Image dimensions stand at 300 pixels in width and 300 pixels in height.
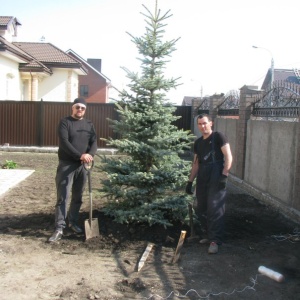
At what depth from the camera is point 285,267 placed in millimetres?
4758

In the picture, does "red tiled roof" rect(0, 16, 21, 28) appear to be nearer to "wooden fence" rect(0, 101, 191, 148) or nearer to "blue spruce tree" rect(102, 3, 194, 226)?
"wooden fence" rect(0, 101, 191, 148)

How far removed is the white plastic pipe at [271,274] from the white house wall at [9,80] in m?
16.6

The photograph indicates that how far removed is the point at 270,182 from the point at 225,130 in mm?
3887

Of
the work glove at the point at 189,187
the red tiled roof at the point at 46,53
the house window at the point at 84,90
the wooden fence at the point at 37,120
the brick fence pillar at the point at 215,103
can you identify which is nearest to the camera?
the work glove at the point at 189,187

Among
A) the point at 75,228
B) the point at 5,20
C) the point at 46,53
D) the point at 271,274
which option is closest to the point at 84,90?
the point at 46,53

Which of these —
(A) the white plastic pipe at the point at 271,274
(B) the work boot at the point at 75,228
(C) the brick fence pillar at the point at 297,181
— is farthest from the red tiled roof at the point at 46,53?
(A) the white plastic pipe at the point at 271,274

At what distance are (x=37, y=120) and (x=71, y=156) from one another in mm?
12400

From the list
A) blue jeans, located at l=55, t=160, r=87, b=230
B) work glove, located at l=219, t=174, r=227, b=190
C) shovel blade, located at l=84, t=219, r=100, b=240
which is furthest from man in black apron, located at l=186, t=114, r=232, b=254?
blue jeans, located at l=55, t=160, r=87, b=230

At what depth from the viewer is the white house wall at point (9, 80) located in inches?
744

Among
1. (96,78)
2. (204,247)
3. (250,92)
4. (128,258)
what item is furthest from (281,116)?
(96,78)

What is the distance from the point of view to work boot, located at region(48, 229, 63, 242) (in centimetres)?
548

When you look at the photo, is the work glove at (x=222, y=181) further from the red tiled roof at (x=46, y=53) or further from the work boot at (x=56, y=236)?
the red tiled roof at (x=46, y=53)

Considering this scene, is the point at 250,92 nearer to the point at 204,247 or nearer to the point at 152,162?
the point at 152,162

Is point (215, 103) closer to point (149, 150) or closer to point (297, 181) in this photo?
point (297, 181)
